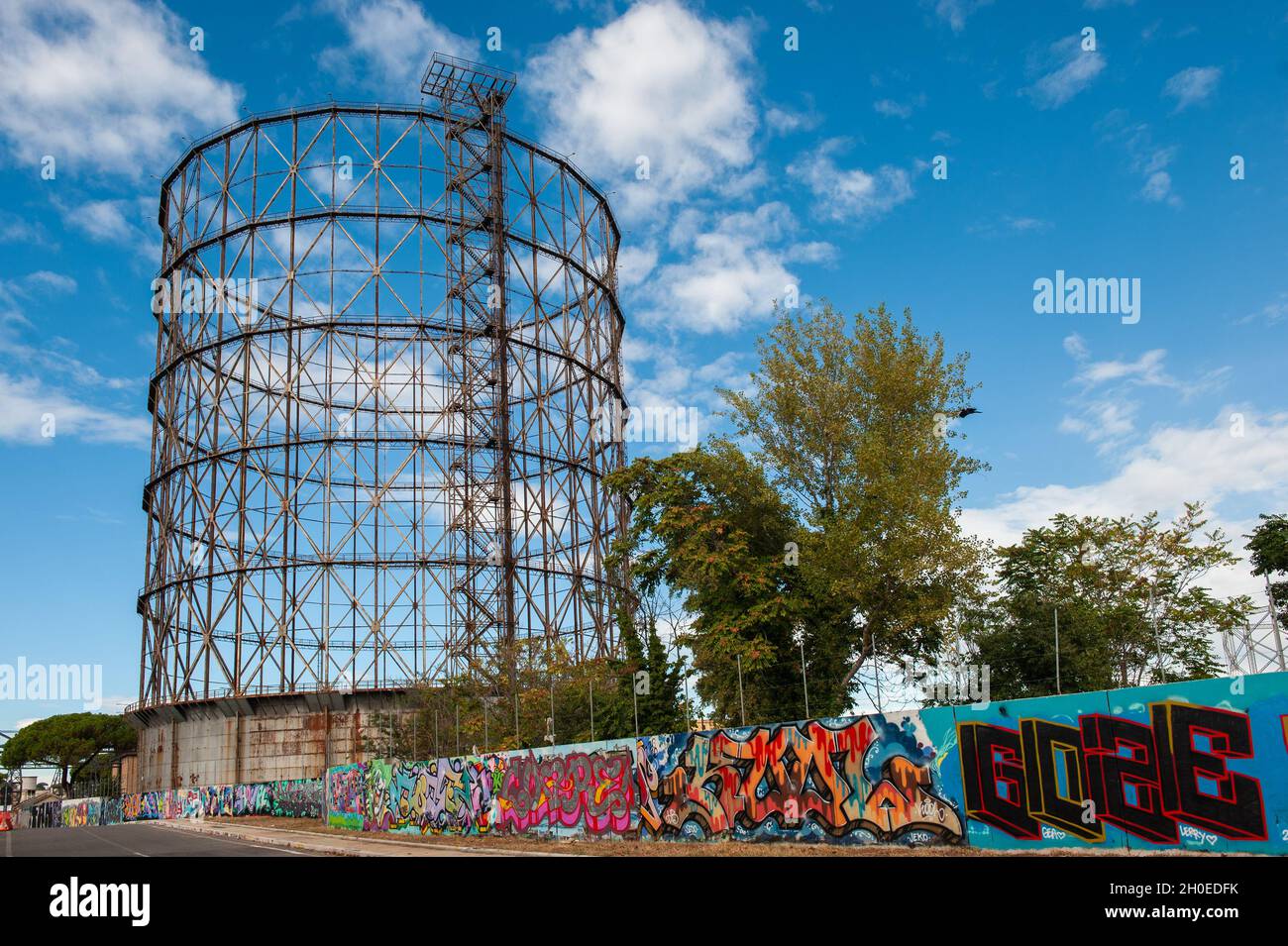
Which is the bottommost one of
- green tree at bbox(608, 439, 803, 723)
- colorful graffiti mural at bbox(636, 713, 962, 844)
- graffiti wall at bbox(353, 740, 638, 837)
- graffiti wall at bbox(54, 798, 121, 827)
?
graffiti wall at bbox(54, 798, 121, 827)

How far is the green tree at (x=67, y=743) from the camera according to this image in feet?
296

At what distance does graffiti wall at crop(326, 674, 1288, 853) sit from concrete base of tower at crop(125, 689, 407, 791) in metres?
21.1

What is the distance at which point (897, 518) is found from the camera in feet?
78.8

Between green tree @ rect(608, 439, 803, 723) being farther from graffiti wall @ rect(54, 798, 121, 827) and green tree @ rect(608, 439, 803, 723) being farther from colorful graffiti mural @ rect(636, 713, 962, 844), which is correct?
graffiti wall @ rect(54, 798, 121, 827)

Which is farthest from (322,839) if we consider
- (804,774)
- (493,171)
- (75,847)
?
(493,171)

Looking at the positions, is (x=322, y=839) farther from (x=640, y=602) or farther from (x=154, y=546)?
(x=154, y=546)

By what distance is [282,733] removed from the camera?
41625 millimetres

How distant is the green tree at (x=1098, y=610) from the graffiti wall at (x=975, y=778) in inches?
325

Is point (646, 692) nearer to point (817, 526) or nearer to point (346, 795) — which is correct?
point (817, 526)

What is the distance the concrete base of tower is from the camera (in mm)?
41156

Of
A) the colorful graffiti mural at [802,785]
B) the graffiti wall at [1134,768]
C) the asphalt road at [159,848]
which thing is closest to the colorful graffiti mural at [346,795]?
the asphalt road at [159,848]

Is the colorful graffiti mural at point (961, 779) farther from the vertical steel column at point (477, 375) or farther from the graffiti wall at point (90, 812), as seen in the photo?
the graffiti wall at point (90, 812)

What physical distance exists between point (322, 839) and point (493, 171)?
2863 centimetres

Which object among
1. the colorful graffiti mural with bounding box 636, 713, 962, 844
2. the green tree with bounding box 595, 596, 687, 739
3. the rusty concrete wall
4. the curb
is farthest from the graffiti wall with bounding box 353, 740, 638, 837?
the rusty concrete wall
